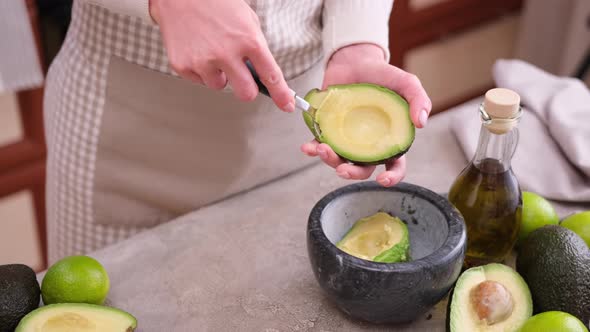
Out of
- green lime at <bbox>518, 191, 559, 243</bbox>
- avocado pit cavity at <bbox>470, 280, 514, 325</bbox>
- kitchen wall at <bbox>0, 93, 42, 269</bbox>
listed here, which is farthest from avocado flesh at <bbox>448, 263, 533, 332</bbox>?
kitchen wall at <bbox>0, 93, 42, 269</bbox>

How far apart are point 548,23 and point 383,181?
1.85 m

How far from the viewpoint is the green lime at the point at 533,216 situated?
2.85 feet

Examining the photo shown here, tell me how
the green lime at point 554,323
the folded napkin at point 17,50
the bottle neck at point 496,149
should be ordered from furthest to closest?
1. the folded napkin at point 17,50
2. the bottle neck at point 496,149
3. the green lime at point 554,323

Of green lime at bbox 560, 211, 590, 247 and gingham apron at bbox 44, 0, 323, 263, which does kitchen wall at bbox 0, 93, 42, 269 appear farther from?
green lime at bbox 560, 211, 590, 247

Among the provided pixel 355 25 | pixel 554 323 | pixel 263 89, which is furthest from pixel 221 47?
pixel 554 323

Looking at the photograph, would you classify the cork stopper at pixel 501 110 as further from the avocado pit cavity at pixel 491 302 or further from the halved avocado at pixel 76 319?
the halved avocado at pixel 76 319

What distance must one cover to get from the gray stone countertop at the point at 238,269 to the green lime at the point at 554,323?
0.10 metres

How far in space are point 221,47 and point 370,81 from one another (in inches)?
8.6

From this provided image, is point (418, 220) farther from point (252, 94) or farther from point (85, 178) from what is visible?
point (85, 178)

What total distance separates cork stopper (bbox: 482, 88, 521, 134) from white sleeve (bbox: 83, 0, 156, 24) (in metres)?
0.38

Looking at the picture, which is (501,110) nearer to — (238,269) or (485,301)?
(485,301)

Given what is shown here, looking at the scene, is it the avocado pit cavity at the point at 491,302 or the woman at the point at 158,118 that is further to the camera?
the woman at the point at 158,118

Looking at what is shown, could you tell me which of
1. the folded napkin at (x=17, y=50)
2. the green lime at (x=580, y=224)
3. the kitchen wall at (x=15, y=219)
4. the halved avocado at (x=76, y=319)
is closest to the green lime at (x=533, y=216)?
the green lime at (x=580, y=224)

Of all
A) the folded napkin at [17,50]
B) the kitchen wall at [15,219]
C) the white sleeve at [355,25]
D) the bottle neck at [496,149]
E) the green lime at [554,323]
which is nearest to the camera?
the green lime at [554,323]
